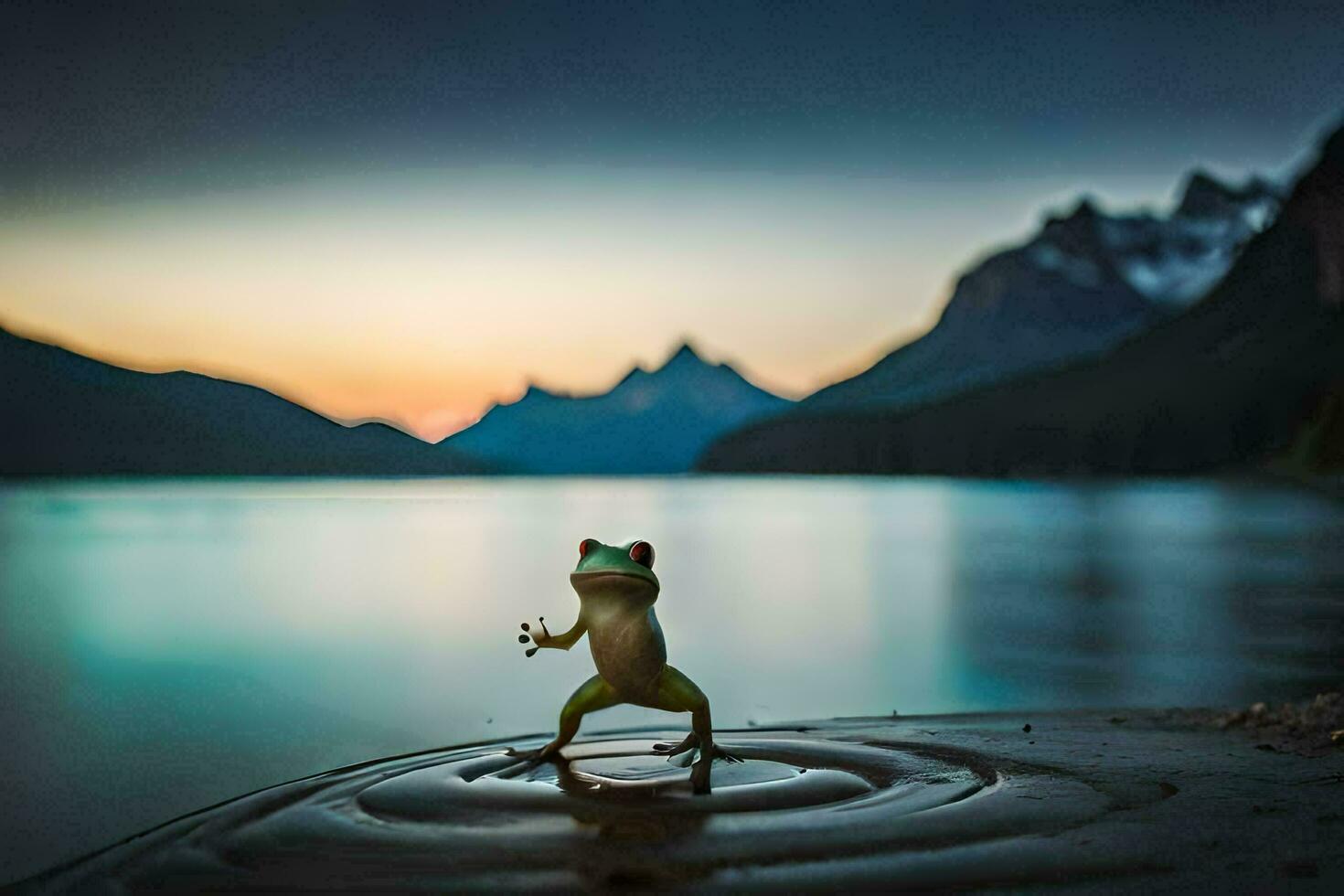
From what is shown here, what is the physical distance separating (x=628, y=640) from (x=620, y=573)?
1.83 feet

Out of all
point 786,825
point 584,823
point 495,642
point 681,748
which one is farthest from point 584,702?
point 495,642

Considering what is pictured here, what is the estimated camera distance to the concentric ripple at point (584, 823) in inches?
278

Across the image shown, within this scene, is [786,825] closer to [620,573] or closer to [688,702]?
[688,702]

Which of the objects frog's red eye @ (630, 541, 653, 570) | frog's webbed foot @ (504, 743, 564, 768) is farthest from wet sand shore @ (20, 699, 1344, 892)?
frog's red eye @ (630, 541, 653, 570)

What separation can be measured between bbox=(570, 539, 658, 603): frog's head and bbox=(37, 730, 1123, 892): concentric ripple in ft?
4.63

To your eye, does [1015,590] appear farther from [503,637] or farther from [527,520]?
[527,520]

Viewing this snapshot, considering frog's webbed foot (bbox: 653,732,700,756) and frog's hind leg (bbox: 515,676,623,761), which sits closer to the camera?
frog's hind leg (bbox: 515,676,623,761)

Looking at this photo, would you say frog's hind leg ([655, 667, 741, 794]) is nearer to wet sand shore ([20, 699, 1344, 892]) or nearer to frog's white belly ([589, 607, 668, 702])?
frog's white belly ([589, 607, 668, 702])

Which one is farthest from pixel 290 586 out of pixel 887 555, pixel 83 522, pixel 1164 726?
pixel 83 522

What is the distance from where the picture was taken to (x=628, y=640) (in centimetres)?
930

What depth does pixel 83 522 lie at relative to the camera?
313 feet

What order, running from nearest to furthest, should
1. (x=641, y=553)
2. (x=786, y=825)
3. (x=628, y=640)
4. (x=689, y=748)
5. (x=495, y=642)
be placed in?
(x=786, y=825) → (x=641, y=553) → (x=628, y=640) → (x=689, y=748) → (x=495, y=642)

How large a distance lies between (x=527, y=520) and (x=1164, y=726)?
3776 inches

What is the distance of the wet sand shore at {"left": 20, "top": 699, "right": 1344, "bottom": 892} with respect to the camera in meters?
6.99
